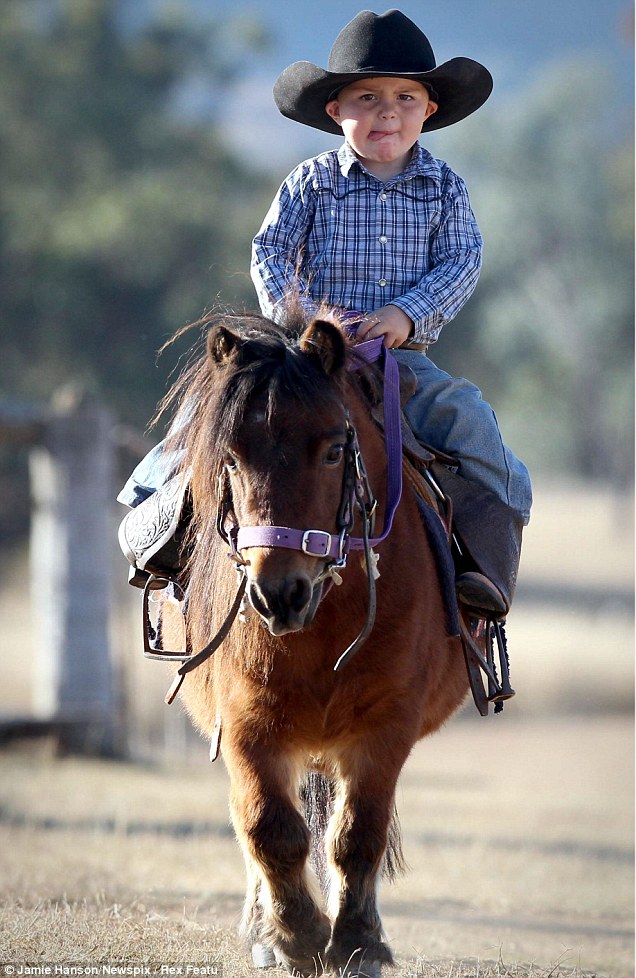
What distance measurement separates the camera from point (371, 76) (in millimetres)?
4500

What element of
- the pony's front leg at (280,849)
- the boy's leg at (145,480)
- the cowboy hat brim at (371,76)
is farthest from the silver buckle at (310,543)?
the cowboy hat brim at (371,76)

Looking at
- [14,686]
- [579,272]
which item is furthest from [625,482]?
[14,686]

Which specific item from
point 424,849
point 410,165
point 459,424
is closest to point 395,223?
point 410,165

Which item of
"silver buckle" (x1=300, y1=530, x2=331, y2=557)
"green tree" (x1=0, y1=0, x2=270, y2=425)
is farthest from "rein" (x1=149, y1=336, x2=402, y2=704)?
"green tree" (x1=0, y1=0, x2=270, y2=425)

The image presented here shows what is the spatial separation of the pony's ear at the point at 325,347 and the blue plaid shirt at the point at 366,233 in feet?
2.96

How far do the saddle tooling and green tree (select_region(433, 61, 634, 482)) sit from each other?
1368 inches

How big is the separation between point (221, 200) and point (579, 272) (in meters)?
18.2

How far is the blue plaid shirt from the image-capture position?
4598 millimetres

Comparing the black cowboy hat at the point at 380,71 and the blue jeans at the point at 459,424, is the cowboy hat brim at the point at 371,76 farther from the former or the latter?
the blue jeans at the point at 459,424

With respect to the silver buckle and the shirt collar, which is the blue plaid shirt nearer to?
the shirt collar

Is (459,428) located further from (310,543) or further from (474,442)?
(310,543)

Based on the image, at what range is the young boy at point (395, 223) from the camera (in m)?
4.55

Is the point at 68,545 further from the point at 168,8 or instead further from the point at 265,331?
the point at 168,8

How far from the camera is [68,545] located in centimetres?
1069
